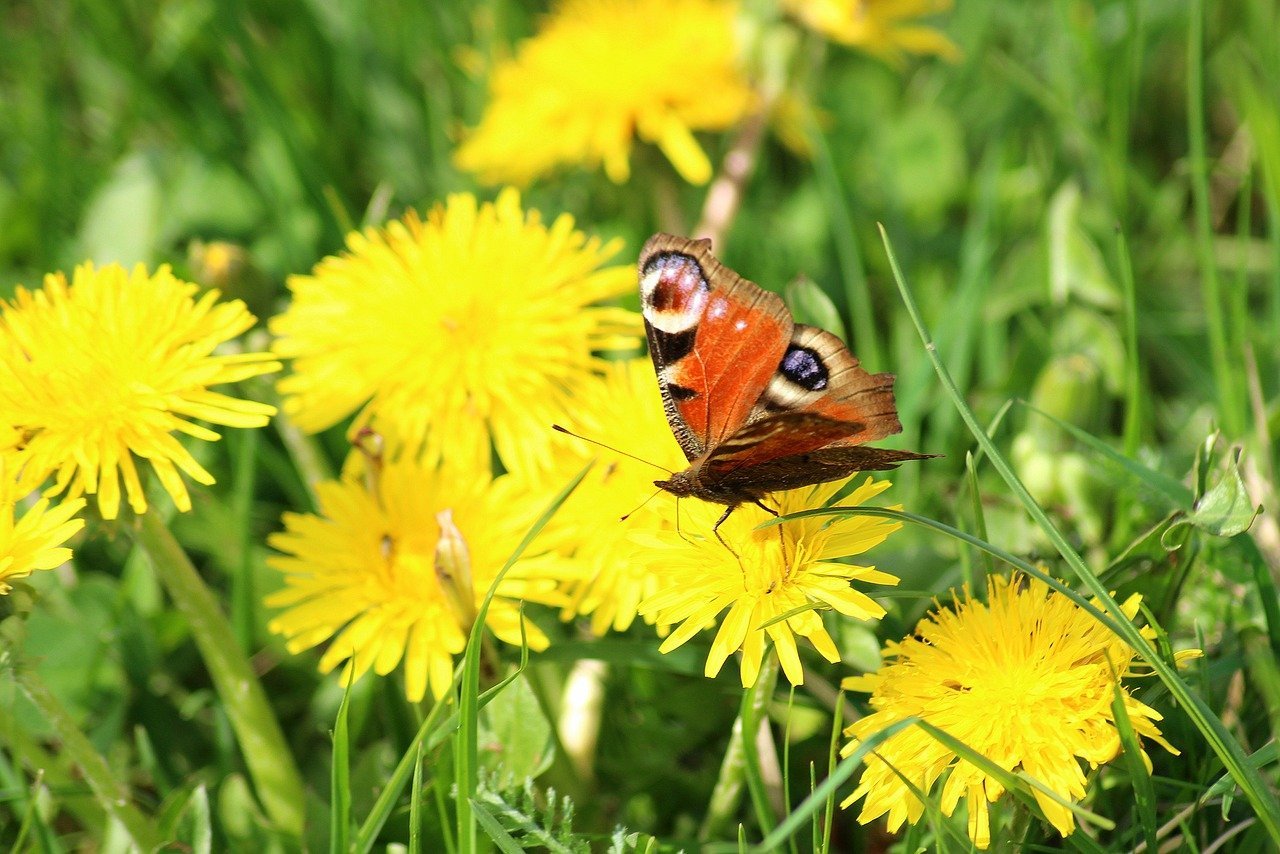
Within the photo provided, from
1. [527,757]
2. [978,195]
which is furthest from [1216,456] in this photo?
[978,195]

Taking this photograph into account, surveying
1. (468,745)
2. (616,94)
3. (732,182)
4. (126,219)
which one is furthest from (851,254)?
(126,219)

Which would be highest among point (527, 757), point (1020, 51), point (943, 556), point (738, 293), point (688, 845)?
point (1020, 51)

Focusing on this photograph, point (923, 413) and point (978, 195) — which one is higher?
point (978, 195)

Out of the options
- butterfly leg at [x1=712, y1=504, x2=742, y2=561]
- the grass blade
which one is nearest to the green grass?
the grass blade

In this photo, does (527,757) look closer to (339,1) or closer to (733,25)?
(733,25)

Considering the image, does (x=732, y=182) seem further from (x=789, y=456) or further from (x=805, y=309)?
(x=789, y=456)

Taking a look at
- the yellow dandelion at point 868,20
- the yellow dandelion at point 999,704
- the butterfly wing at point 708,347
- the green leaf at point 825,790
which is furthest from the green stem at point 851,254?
the green leaf at point 825,790

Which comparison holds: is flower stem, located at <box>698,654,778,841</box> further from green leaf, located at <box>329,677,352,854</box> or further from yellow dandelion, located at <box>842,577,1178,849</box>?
green leaf, located at <box>329,677,352,854</box>
